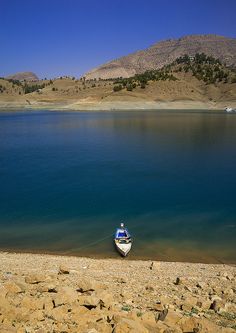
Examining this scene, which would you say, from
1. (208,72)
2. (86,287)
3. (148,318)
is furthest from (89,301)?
(208,72)

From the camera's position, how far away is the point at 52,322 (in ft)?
28.3

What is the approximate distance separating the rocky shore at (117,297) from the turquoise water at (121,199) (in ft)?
8.94

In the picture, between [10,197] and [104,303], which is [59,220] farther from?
[104,303]

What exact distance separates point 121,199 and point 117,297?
620 inches

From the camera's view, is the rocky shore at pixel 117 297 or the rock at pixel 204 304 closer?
the rocky shore at pixel 117 297

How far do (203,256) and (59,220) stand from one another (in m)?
9.12

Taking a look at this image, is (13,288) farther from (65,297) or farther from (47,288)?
(65,297)

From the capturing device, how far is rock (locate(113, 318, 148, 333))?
25.9 ft

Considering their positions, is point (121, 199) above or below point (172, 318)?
below

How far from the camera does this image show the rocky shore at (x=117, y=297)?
8.51 meters

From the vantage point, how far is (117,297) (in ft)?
37.1

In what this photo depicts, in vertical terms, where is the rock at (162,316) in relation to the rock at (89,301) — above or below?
below

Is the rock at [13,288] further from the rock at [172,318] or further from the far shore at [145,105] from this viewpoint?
the far shore at [145,105]

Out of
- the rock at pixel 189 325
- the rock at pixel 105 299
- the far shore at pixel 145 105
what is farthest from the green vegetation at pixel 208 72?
the rock at pixel 189 325
